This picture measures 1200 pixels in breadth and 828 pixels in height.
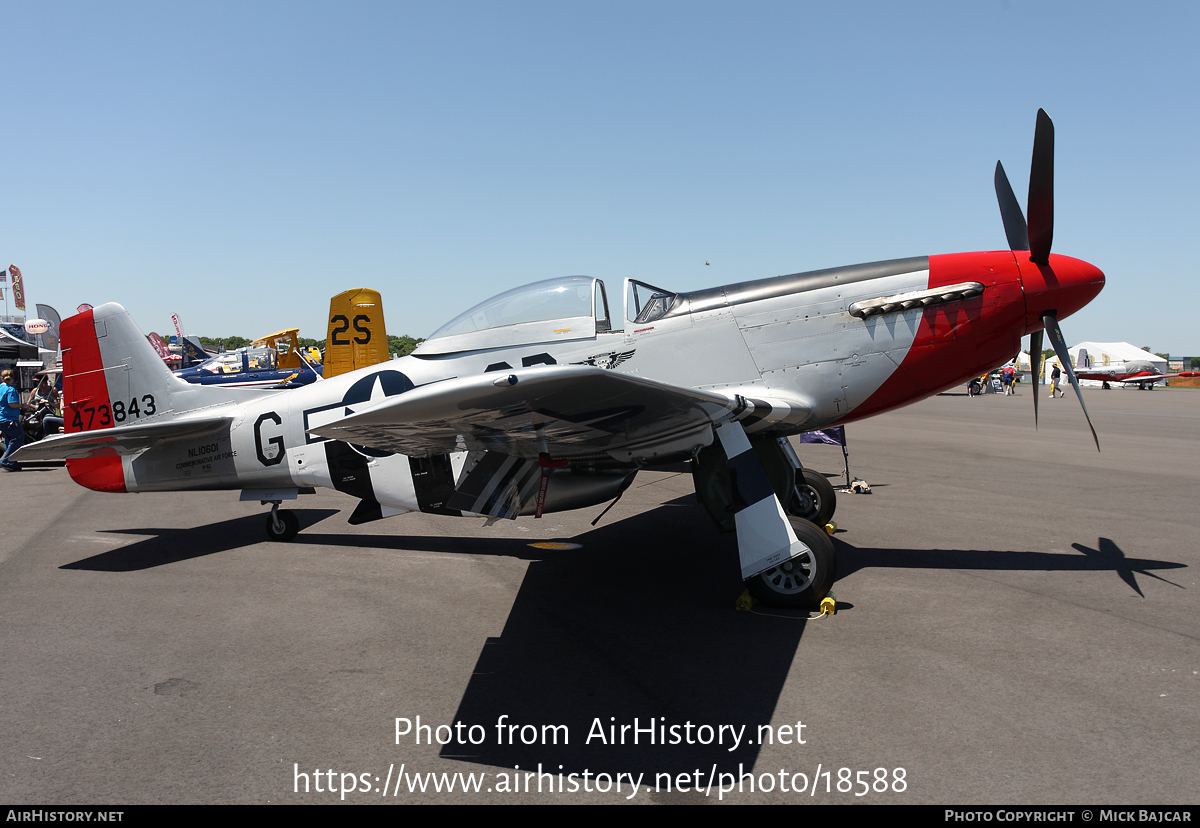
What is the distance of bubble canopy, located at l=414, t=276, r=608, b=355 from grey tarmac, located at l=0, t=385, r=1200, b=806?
1.98 m

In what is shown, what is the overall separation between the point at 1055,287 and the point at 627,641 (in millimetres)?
4201

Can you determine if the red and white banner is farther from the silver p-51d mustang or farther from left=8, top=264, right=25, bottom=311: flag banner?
the silver p-51d mustang

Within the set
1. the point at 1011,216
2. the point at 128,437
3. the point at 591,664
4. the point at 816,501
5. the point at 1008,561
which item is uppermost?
the point at 1011,216

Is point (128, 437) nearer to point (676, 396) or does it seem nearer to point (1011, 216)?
point (676, 396)

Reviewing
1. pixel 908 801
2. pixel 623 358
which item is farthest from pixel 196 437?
pixel 908 801

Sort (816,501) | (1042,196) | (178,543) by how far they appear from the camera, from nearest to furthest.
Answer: (1042,196) < (178,543) < (816,501)

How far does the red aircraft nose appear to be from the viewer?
5227 mm

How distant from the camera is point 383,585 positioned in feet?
17.7

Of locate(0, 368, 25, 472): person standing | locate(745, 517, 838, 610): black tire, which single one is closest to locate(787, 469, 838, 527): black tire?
locate(745, 517, 838, 610): black tire

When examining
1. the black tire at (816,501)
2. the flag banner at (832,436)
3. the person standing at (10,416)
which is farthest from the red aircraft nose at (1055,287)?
the person standing at (10,416)

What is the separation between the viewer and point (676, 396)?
3.82 metres

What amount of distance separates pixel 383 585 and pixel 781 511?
10.2 ft

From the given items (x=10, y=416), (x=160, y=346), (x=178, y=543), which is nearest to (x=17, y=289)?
(x=160, y=346)
